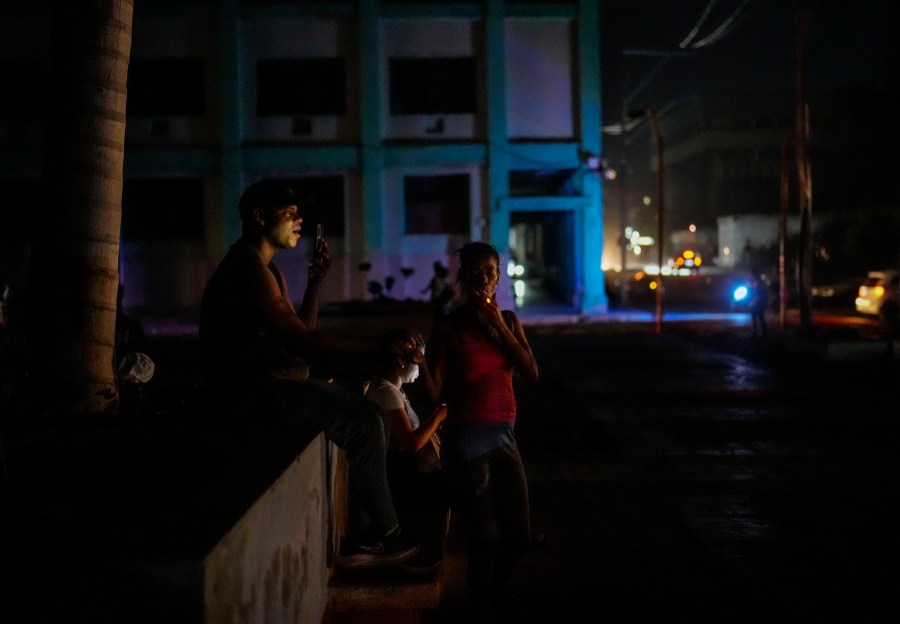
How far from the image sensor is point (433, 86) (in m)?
29.0

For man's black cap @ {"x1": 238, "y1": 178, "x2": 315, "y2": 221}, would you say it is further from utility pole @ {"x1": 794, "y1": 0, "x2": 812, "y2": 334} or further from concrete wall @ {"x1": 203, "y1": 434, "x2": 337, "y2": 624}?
utility pole @ {"x1": 794, "y1": 0, "x2": 812, "y2": 334}

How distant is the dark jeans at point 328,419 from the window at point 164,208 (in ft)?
86.7

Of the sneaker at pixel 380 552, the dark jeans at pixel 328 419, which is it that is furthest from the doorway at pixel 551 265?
the dark jeans at pixel 328 419

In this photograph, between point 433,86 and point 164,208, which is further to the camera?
point 164,208

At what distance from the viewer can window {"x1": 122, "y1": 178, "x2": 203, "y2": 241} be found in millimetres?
29078

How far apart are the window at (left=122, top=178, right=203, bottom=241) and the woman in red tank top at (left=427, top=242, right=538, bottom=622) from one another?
26.2 meters

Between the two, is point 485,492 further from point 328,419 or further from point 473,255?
point 473,255

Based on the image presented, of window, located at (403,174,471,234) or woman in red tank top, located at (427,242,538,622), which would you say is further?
window, located at (403,174,471,234)

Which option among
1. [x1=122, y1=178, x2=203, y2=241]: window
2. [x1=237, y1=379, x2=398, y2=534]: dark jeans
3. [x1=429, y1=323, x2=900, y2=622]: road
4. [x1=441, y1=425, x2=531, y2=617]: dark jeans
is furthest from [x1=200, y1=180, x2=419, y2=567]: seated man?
[x1=122, y1=178, x2=203, y2=241]: window

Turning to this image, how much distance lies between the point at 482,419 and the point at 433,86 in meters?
26.0

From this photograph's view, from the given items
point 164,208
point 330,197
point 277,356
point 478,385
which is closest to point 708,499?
point 478,385

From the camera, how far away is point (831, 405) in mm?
11492

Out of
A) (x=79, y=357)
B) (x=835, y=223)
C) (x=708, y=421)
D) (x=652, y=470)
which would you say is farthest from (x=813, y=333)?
(x=835, y=223)

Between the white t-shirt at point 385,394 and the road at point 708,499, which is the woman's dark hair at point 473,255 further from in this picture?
the road at point 708,499
